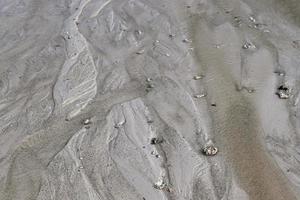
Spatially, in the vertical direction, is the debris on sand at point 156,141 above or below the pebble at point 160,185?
below

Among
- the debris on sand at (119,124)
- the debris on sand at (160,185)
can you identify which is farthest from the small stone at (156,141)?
the debris on sand at (160,185)

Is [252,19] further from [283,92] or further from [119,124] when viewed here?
[119,124]

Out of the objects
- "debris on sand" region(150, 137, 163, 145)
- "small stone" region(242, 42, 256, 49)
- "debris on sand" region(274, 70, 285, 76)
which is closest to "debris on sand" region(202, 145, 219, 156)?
"debris on sand" region(150, 137, 163, 145)

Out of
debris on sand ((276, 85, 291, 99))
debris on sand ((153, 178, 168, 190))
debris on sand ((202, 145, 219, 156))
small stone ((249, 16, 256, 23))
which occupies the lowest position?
small stone ((249, 16, 256, 23))

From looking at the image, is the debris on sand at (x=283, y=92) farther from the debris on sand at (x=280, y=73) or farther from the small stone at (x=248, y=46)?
the small stone at (x=248, y=46)

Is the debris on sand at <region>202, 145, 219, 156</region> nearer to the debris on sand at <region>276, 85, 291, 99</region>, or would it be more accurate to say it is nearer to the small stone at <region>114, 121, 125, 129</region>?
the small stone at <region>114, 121, 125, 129</region>

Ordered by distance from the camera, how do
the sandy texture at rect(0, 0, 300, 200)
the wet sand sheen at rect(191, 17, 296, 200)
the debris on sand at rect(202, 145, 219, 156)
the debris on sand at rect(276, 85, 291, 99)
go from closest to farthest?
the wet sand sheen at rect(191, 17, 296, 200) → the sandy texture at rect(0, 0, 300, 200) → the debris on sand at rect(202, 145, 219, 156) → the debris on sand at rect(276, 85, 291, 99)

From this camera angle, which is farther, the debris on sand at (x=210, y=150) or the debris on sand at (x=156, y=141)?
the debris on sand at (x=156, y=141)
